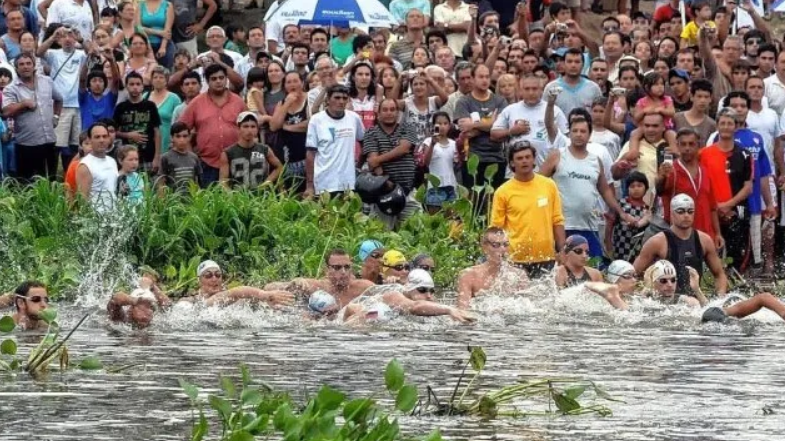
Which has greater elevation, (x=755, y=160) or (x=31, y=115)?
(x=31, y=115)

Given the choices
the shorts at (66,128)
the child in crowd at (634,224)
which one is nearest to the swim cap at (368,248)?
the child in crowd at (634,224)

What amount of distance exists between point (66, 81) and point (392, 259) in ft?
18.7

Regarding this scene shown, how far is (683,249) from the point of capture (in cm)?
2047

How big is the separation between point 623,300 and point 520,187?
58.8 inches

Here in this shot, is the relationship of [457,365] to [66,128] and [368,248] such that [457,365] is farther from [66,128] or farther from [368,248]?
[66,128]

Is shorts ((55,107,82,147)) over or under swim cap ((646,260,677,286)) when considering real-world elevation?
over

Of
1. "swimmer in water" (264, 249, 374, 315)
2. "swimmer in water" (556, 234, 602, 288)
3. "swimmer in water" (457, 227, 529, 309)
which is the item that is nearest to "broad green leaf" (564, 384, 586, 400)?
"swimmer in water" (264, 249, 374, 315)

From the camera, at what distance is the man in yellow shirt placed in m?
20.3

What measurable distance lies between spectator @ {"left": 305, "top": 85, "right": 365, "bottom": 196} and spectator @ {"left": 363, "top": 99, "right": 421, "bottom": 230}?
0.72ft

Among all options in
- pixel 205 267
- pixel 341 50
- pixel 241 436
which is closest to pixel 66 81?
pixel 341 50

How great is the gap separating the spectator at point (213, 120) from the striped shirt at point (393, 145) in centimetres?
148

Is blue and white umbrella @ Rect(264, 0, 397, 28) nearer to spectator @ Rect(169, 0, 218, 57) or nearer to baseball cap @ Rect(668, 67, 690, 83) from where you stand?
spectator @ Rect(169, 0, 218, 57)

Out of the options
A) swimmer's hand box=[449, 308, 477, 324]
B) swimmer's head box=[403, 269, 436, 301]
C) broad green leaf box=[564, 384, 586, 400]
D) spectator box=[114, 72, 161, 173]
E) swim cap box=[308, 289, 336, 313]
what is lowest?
swimmer's hand box=[449, 308, 477, 324]

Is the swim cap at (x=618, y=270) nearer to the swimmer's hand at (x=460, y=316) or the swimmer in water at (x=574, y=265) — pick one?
the swimmer in water at (x=574, y=265)
